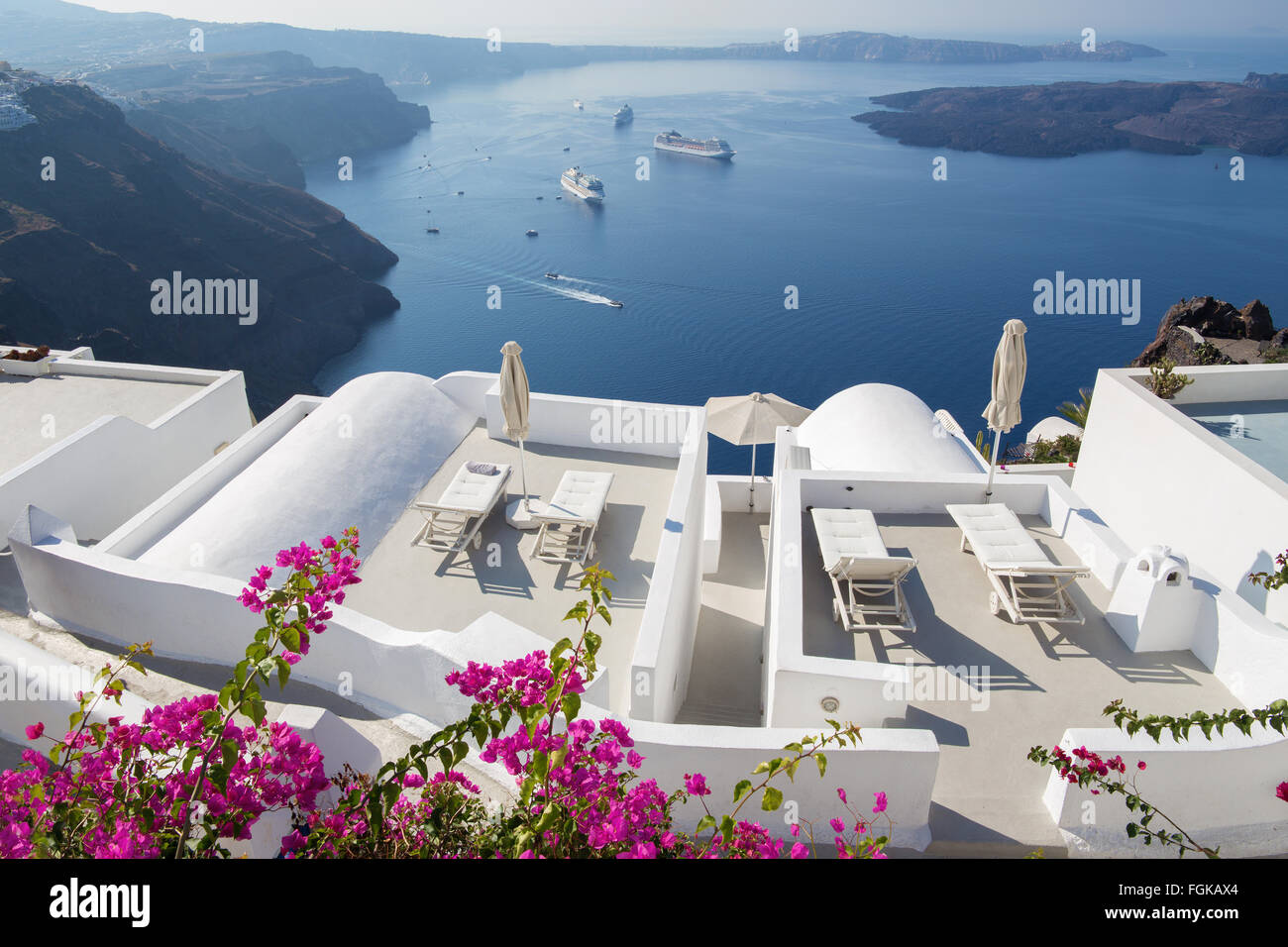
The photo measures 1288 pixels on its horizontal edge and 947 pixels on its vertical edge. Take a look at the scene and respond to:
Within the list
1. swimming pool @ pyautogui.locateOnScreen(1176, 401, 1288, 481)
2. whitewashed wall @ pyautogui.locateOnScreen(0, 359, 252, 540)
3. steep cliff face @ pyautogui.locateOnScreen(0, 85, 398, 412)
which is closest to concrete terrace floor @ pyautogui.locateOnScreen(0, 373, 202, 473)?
whitewashed wall @ pyautogui.locateOnScreen(0, 359, 252, 540)

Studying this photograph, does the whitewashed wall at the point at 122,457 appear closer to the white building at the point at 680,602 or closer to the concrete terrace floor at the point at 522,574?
the white building at the point at 680,602

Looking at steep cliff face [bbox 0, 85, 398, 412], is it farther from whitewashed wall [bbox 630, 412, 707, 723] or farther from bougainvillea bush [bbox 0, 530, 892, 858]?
bougainvillea bush [bbox 0, 530, 892, 858]

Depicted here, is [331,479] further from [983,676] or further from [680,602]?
[983,676]

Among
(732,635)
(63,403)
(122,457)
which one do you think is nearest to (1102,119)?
(732,635)

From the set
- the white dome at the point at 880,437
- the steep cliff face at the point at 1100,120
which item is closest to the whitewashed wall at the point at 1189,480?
the white dome at the point at 880,437

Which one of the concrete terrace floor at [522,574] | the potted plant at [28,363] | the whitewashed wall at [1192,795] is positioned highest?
the potted plant at [28,363]

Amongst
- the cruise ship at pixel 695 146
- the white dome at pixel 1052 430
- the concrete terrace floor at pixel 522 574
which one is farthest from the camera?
the cruise ship at pixel 695 146
